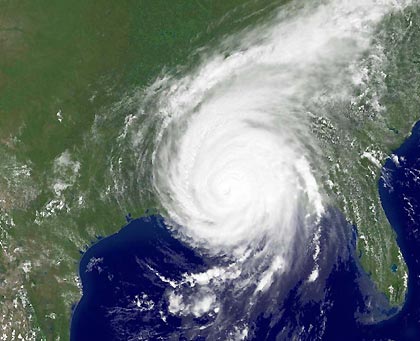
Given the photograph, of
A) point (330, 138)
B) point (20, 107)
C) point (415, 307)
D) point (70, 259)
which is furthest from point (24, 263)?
point (415, 307)

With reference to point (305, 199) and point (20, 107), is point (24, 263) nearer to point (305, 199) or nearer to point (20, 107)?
point (20, 107)

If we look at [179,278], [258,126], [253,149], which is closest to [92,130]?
[253,149]

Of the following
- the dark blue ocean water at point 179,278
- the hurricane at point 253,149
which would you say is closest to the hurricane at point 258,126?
the hurricane at point 253,149

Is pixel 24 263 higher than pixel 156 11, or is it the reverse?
pixel 156 11

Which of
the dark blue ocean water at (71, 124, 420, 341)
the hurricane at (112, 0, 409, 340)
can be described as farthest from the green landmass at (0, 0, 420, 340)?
the hurricane at (112, 0, 409, 340)

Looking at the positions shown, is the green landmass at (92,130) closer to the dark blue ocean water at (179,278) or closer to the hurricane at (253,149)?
the dark blue ocean water at (179,278)

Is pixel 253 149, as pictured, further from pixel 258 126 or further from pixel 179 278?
pixel 179 278

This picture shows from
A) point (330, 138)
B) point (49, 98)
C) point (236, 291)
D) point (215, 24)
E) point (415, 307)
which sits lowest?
point (415, 307)
